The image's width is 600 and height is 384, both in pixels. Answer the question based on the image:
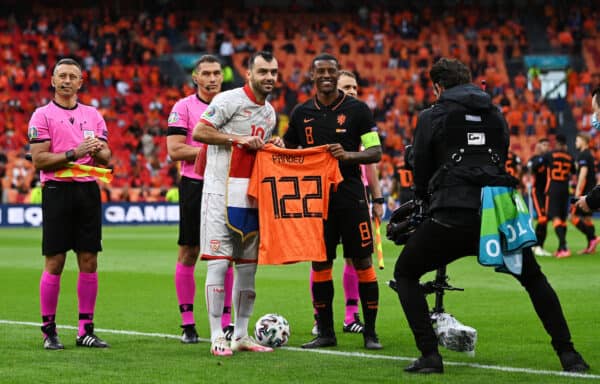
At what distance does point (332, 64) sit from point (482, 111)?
1.95 m

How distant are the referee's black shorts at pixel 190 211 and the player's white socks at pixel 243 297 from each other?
913mm

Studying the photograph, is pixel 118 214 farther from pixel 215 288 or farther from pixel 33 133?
pixel 215 288

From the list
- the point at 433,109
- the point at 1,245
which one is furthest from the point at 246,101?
the point at 1,245

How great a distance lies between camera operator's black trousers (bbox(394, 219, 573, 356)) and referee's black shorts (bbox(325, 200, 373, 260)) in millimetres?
1473

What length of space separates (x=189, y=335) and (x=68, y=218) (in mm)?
1461

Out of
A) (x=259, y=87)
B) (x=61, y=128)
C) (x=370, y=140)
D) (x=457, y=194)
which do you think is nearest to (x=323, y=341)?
(x=370, y=140)

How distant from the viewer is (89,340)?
9297 millimetres

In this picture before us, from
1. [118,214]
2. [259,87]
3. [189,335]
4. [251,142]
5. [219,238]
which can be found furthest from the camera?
[118,214]

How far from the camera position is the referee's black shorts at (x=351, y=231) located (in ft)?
30.4

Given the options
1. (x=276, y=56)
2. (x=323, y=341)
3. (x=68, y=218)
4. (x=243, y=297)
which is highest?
(x=276, y=56)

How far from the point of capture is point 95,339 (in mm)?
9305

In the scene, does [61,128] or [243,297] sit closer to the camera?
[243,297]

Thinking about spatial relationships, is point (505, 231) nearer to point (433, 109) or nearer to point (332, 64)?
point (433, 109)

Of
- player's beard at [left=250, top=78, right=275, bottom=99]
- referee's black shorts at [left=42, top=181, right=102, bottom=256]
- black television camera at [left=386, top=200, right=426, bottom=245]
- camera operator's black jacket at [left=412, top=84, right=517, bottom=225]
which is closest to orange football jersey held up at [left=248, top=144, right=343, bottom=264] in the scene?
player's beard at [left=250, top=78, right=275, bottom=99]
